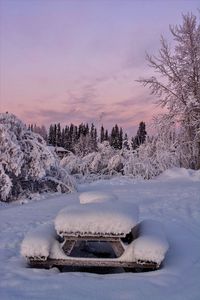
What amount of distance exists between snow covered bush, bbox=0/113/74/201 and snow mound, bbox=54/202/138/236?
7620mm

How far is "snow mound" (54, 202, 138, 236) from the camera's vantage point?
16.4 ft

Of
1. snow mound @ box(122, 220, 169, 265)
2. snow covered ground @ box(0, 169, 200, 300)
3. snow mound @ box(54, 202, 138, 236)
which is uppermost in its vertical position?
snow mound @ box(54, 202, 138, 236)

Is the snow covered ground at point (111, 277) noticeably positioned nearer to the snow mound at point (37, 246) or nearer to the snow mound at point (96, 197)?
the snow mound at point (37, 246)

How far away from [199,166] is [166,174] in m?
4.70

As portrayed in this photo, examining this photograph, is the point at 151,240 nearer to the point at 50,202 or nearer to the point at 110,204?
the point at 110,204

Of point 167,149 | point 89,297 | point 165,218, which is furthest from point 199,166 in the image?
point 89,297

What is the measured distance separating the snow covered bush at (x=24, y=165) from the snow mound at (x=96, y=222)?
7.62 metres

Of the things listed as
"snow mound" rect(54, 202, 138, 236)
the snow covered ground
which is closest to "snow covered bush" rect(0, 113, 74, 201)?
the snow covered ground

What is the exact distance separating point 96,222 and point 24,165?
8.83 m

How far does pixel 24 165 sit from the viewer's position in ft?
44.3

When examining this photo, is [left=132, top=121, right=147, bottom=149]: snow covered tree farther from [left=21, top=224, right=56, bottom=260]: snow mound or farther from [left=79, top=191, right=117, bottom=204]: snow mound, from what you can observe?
[left=21, top=224, right=56, bottom=260]: snow mound

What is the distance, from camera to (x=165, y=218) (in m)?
8.59

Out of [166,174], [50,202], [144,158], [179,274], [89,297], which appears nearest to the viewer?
[89,297]

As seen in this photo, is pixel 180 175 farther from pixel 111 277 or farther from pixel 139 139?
pixel 139 139
